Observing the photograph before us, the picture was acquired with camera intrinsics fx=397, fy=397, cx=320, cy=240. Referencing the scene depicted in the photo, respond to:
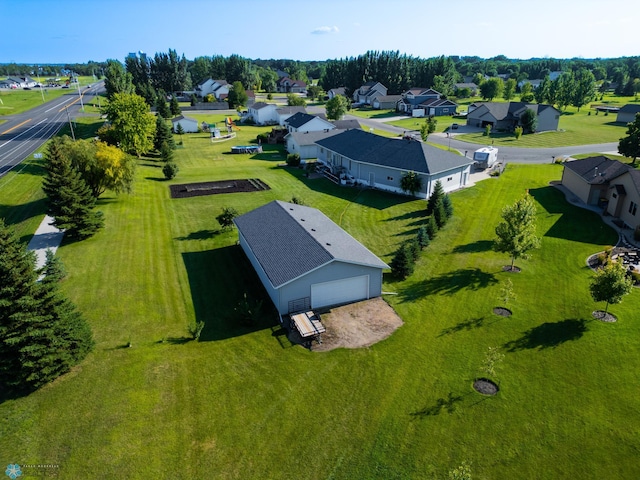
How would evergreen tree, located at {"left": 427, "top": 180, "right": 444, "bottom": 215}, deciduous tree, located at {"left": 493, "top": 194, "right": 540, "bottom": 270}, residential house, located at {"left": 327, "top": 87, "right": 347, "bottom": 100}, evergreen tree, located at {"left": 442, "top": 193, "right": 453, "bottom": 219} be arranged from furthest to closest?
residential house, located at {"left": 327, "top": 87, "right": 347, "bottom": 100} → evergreen tree, located at {"left": 427, "top": 180, "right": 444, "bottom": 215} → evergreen tree, located at {"left": 442, "top": 193, "right": 453, "bottom": 219} → deciduous tree, located at {"left": 493, "top": 194, "right": 540, "bottom": 270}

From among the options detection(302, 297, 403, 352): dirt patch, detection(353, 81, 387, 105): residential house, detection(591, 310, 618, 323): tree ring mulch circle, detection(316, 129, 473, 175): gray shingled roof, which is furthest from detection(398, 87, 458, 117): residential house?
detection(302, 297, 403, 352): dirt patch

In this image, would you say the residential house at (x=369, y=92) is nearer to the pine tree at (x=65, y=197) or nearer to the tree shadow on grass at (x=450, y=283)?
the pine tree at (x=65, y=197)

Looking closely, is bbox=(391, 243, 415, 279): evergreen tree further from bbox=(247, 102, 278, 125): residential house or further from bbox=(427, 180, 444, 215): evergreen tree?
bbox=(247, 102, 278, 125): residential house

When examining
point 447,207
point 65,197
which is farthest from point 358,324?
point 65,197

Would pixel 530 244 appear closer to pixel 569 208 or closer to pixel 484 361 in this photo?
pixel 484 361

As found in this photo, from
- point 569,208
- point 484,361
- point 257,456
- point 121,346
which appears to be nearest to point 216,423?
point 257,456

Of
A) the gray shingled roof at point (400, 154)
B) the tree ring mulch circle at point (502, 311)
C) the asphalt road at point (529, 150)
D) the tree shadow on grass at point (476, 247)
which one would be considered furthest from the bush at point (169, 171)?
the asphalt road at point (529, 150)
